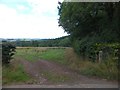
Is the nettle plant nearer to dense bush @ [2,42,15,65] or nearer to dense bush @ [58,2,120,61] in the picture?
dense bush @ [2,42,15,65]

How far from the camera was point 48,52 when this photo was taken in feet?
97.7

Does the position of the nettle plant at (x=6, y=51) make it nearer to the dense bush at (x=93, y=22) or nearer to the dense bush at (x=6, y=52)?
the dense bush at (x=6, y=52)

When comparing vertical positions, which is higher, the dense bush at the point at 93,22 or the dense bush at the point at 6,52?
the dense bush at the point at 93,22

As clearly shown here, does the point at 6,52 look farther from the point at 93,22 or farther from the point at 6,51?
the point at 93,22

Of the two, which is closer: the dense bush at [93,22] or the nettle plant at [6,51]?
the nettle plant at [6,51]

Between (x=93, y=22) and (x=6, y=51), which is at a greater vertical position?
(x=93, y=22)

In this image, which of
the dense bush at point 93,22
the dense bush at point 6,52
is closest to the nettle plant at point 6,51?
the dense bush at point 6,52

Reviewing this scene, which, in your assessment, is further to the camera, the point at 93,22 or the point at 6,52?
the point at 93,22

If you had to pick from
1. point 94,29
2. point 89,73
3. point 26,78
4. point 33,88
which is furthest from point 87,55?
point 33,88

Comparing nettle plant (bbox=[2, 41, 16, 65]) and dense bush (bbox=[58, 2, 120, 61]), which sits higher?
dense bush (bbox=[58, 2, 120, 61])

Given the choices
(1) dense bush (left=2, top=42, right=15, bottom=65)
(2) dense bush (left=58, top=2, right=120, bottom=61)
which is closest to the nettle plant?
(1) dense bush (left=2, top=42, right=15, bottom=65)

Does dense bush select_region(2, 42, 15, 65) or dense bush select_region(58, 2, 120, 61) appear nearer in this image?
dense bush select_region(2, 42, 15, 65)

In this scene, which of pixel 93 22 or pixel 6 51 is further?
pixel 93 22

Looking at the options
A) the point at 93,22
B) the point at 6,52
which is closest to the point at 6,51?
the point at 6,52
